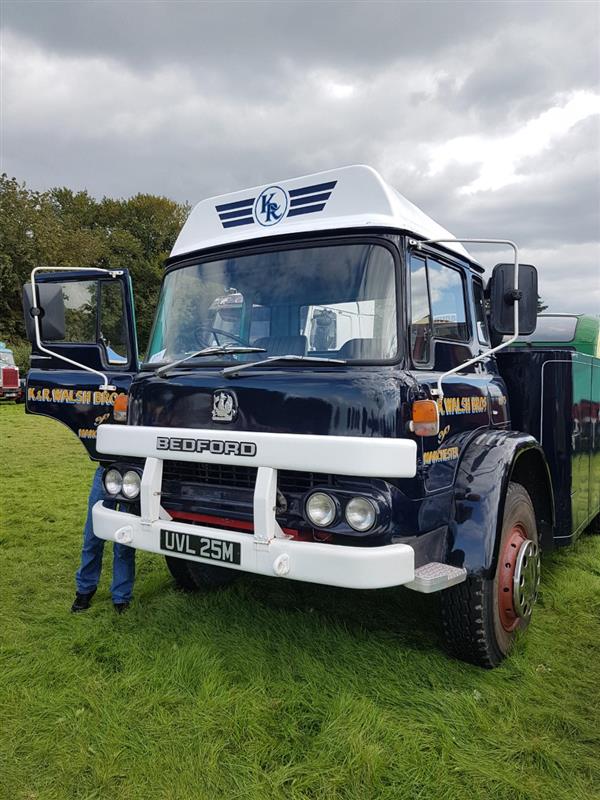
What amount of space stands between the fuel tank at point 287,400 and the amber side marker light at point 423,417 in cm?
5

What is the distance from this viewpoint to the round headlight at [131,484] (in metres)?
3.51

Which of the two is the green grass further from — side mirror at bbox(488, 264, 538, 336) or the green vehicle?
side mirror at bbox(488, 264, 538, 336)

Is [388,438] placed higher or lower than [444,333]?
lower

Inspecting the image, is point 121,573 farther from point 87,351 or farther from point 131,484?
point 87,351

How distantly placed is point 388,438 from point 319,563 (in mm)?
641

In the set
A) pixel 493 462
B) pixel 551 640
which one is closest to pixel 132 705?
pixel 493 462

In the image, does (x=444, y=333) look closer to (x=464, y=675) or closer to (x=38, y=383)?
(x=464, y=675)

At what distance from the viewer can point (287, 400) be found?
3.09m

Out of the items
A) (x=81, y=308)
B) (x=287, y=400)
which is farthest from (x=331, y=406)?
(x=81, y=308)

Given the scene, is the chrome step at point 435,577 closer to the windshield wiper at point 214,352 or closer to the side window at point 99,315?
the windshield wiper at point 214,352

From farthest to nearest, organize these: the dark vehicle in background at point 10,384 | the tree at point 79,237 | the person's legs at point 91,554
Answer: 1. the tree at point 79,237
2. the dark vehicle in background at point 10,384
3. the person's legs at point 91,554

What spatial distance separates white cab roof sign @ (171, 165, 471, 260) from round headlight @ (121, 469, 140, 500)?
1.44 metres

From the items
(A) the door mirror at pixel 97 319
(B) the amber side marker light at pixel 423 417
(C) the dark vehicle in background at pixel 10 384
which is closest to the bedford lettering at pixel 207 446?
(B) the amber side marker light at pixel 423 417

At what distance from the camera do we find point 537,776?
8.63ft
